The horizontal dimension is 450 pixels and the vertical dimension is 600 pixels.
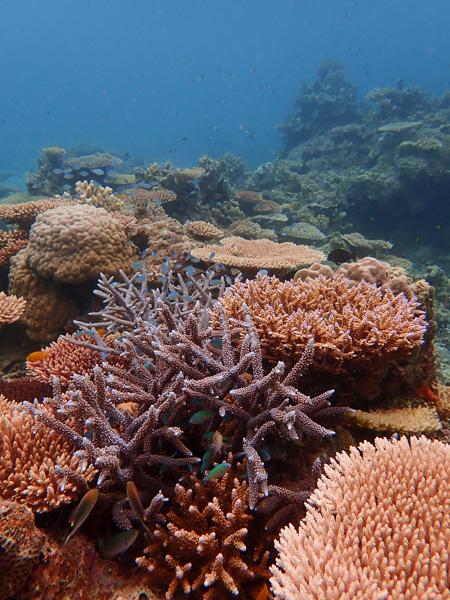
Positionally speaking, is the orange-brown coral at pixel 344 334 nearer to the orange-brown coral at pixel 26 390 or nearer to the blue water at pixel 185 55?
the orange-brown coral at pixel 26 390

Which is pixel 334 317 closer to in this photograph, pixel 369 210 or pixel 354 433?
pixel 354 433

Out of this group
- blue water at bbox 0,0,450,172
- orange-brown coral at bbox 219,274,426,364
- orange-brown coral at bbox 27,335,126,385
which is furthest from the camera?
blue water at bbox 0,0,450,172

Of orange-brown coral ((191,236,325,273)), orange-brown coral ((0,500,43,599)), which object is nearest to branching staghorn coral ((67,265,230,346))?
orange-brown coral ((191,236,325,273))

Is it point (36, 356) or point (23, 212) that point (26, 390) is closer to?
point (36, 356)

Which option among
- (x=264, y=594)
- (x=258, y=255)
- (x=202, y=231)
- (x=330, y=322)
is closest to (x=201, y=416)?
(x=264, y=594)

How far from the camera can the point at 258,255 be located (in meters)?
5.94

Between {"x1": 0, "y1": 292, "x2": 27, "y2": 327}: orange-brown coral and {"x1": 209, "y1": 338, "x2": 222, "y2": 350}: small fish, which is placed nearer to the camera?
{"x1": 209, "y1": 338, "x2": 222, "y2": 350}: small fish

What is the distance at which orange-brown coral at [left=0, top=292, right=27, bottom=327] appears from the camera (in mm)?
4629

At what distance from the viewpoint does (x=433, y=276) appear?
10406 millimetres

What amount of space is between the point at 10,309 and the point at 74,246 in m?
1.30

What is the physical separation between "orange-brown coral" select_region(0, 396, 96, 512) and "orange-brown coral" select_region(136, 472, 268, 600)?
59cm

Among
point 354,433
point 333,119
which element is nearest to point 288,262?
point 354,433

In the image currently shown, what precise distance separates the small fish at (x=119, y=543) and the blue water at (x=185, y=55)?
98753 millimetres

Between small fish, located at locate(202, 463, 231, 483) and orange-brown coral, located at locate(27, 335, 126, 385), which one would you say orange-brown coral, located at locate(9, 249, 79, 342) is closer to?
orange-brown coral, located at locate(27, 335, 126, 385)
